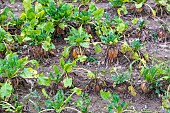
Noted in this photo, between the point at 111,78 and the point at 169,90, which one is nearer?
the point at 169,90

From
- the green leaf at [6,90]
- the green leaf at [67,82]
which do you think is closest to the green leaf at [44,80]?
the green leaf at [67,82]

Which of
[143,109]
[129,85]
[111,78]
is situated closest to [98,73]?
[111,78]

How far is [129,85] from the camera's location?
4773mm

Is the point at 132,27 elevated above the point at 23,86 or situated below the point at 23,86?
above

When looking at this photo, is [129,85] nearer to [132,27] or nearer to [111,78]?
[111,78]

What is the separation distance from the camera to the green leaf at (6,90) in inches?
172

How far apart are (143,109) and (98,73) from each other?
2.71 ft

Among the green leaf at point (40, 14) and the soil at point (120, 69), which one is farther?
the green leaf at point (40, 14)

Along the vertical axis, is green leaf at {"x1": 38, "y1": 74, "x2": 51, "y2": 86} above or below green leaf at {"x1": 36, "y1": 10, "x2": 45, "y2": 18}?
below

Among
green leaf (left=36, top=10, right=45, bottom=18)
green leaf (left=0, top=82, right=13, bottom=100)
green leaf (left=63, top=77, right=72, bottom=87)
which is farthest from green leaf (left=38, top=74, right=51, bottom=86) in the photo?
green leaf (left=36, top=10, right=45, bottom=18)

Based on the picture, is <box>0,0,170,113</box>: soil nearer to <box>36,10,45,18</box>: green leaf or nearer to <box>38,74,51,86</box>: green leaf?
<box>38,74,51,86</box>: green leaf

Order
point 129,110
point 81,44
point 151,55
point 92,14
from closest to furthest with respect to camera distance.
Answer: point 129,110 → point 81,44 → point 151,55 → point 92,14

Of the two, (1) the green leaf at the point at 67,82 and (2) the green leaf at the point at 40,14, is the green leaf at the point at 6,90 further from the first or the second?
(2) the green leaf at the point at 40,14

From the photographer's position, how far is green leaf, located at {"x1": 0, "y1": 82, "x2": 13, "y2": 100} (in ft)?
14.4
